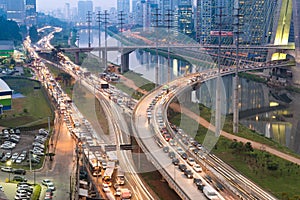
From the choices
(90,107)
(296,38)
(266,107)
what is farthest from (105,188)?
(296,38)

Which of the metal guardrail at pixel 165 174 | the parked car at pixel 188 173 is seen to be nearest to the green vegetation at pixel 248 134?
the metal guardrail at pixel 165 174

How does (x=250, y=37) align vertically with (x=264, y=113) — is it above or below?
above

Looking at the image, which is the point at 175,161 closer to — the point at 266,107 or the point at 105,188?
the point at 105,188

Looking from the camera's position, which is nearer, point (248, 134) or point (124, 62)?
point (248, 134)

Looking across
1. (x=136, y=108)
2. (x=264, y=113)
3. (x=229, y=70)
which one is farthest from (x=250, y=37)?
(x=136, y=108)

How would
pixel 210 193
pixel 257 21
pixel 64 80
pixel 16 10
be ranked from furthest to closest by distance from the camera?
pixel 16 10 < pixel 257 21 < pixel 64 80 < pixel 210 193

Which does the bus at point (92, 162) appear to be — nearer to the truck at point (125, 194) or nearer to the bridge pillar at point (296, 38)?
the truck at point (125, 194)

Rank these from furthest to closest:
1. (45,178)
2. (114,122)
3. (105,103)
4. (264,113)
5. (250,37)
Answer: (250,37) < (264,113) < (105,103) < (114,122) < (45,178)

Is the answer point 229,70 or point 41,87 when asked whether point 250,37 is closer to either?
point 229,70
